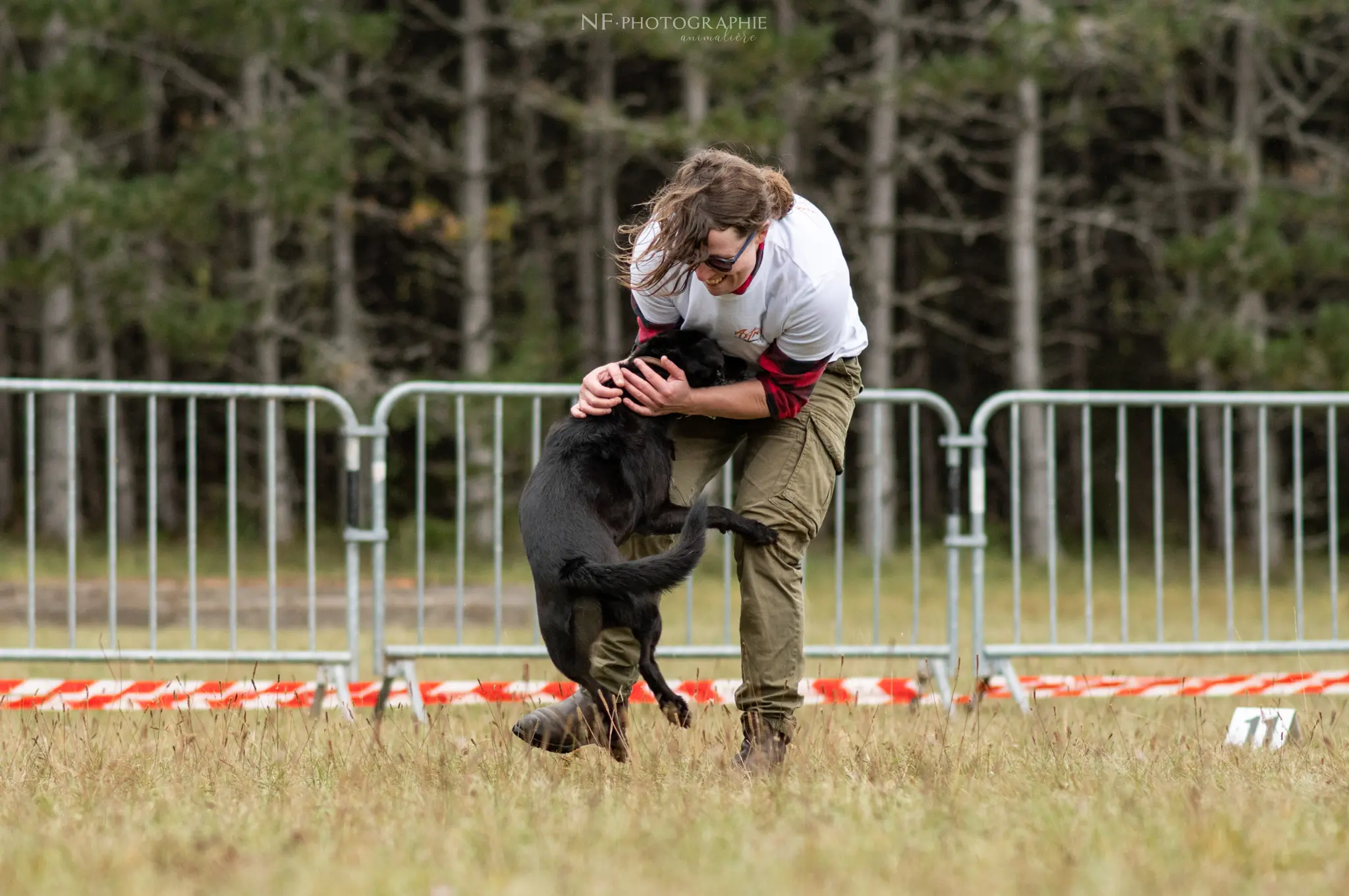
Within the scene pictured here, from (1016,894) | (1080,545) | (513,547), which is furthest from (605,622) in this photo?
(1080,545)

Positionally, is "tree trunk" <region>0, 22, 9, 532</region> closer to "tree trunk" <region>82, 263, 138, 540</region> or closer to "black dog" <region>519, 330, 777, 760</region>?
"tree trunk" <region>82, 263, 138, 540</region>

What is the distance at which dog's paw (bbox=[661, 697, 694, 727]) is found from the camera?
4.26 m

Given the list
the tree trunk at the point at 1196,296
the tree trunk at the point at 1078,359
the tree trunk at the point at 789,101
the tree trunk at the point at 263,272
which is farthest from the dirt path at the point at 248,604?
the tree trunk at the point at 1078,359

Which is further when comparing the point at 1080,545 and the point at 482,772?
the point at 1080,545

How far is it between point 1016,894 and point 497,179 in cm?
1839

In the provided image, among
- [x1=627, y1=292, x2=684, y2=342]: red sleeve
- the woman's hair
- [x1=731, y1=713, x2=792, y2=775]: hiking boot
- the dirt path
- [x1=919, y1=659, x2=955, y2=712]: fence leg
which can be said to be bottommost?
the dirt path

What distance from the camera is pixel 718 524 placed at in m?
4.26

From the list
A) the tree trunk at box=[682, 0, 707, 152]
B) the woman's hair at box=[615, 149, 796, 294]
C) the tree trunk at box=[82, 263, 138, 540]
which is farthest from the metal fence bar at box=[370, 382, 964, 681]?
the tree trunk at box=[82, 263, 138, 540]

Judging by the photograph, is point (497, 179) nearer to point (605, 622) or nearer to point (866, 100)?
point (866, 100)

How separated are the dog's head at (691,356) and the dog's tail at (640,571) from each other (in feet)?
1.53

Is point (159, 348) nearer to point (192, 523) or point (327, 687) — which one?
point (192, 523)

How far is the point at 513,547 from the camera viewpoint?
13.4 m

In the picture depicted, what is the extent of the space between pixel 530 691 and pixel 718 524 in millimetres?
1622

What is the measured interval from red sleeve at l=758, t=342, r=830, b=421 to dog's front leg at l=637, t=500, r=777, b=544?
308mm
